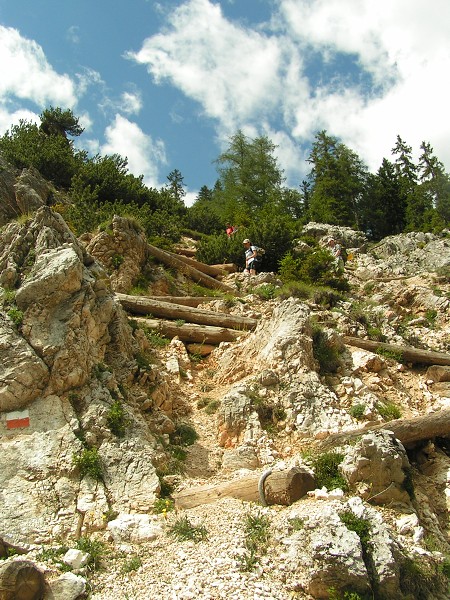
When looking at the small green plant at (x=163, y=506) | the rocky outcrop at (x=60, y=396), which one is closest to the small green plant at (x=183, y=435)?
the rocky outcrop at (x=60, y=396)

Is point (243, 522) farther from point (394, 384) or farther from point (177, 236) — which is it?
point (177, 236)

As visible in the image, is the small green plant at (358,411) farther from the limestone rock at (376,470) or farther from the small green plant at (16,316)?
the small green plant at (16,316)

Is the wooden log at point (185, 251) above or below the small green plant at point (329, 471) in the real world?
above

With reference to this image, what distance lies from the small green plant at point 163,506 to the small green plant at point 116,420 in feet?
4.50

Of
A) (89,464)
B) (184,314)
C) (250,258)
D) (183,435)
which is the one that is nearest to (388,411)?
(183,435)

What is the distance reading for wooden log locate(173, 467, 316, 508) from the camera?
291 inches

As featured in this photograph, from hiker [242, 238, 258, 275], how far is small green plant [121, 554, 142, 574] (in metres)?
15.6

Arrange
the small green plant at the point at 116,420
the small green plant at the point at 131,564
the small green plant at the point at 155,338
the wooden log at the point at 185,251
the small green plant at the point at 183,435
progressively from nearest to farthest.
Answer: the small green plant at the point at 131,564, the small green plant at the point at 116,420, the small green plant at the point at 183,435, the small green plant at the point at 155,338, the wooden log at the point at 185,251

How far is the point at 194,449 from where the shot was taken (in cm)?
988

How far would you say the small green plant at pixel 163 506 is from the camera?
7324 mm

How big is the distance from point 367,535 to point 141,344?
7208mm

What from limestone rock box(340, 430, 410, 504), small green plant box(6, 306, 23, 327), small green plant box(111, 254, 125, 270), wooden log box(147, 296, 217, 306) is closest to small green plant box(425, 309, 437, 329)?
wooden log box(147, 296, 217, 306)

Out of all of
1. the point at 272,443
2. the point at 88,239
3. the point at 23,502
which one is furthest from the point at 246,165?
the point at 23,502

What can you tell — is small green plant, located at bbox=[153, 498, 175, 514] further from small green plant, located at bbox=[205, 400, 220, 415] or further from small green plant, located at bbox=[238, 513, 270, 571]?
small green plant, located at bbox=[205, 400, 220, 415]
